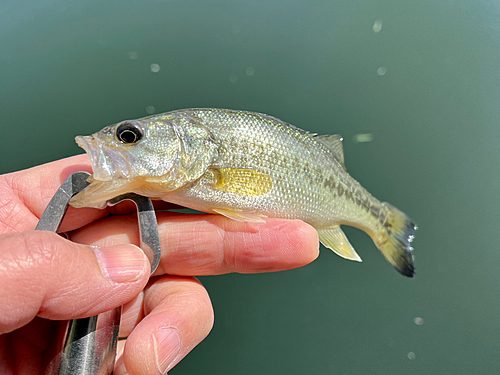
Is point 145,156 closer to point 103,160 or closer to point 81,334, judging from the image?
point 103,160

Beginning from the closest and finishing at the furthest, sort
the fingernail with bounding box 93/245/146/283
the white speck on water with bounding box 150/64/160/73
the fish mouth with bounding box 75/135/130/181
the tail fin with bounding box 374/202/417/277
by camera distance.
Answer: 1. the fingernail with bounding box 93/245/146/283
2. the fish mouth with bounding box 75/135/130/181
3. the tail fin with bounding box 374/202/417/277
4. the white speck on water with bounding box 150/64/160/73

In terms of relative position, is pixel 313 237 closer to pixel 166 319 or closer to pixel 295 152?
pixel 295 152

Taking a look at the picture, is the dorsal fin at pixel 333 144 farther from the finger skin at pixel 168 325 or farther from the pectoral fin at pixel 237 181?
the finger skin at pixel 168 325

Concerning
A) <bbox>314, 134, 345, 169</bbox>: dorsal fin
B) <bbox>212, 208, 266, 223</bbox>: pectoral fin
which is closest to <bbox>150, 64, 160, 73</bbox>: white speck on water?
<bbox>314, 134, 345, 169</bbox>: dorsal fin

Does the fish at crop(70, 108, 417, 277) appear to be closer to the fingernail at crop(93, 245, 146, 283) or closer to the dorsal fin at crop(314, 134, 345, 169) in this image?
the dorsal fin at crop(314, 134, 345, 169)

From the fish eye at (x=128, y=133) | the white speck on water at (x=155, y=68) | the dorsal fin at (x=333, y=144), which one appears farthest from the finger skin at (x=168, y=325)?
the white speck on water at (x=155, y=68)
